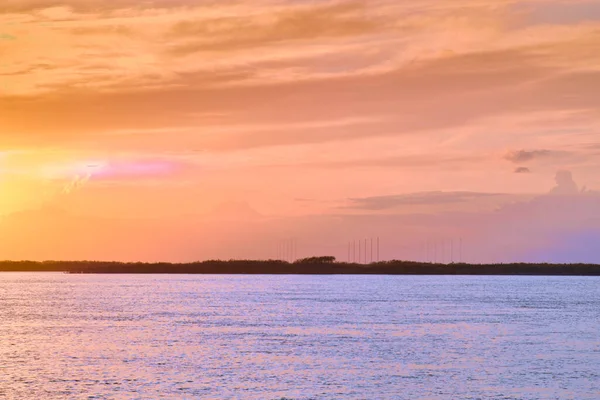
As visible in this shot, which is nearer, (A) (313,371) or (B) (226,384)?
(B) (226,384)

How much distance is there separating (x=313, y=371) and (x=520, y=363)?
1659cm

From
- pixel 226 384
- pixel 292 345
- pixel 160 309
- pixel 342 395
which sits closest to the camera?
pixel 342 395

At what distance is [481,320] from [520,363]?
1697 inches

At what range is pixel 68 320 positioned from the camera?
340 ft

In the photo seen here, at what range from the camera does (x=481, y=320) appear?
345 ft

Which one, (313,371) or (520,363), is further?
(520,363)

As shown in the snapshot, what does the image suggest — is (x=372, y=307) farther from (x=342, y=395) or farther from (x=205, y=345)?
(x=342, y=395)

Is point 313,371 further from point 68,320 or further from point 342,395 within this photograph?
point 68,320

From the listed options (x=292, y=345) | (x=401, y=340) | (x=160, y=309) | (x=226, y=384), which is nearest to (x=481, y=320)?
Result: (x=401, y=340)

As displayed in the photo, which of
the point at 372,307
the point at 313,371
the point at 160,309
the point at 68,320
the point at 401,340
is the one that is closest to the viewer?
the point at 313,371

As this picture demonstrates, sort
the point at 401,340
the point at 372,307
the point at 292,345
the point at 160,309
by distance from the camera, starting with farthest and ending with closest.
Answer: the point at 372,307 < the point at 160,309 < the point at 401,340 < the point at 292,345

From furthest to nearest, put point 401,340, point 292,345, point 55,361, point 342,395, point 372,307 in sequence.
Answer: point 372,307, point 401,340, point 292,345, point 55,361, point 342,395

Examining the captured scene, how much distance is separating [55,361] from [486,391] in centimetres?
3233

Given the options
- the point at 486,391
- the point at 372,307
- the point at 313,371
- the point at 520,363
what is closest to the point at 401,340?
the point at 520,363
